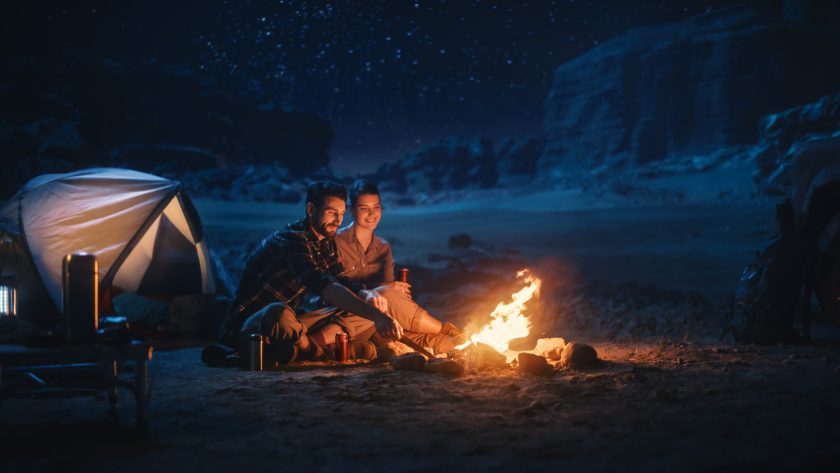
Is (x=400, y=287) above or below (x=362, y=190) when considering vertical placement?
below

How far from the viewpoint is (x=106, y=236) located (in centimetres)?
743

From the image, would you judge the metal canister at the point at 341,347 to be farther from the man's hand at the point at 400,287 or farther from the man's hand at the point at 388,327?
the man's hand at the point at 388,327

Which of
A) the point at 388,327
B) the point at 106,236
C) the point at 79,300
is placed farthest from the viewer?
the point at 106,236

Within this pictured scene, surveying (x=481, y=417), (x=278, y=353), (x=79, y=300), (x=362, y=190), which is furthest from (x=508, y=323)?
(x=79, y=300)

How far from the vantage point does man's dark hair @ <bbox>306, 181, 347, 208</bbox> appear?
4984 mm

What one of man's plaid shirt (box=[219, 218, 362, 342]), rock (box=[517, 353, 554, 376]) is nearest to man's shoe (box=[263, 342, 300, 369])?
man's plaid shirt (box=[219, 218, 362, 342])

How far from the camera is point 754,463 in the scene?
240cm

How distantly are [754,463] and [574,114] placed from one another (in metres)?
81.9

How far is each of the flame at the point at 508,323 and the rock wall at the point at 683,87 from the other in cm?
5390

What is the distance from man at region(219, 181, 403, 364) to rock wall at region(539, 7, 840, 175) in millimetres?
55286

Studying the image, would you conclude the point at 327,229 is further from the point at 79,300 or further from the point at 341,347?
the point at 79,300

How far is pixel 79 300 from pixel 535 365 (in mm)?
2952

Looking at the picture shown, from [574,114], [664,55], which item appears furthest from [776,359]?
[574,114]

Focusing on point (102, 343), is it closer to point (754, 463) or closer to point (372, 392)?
point (372, 392)
